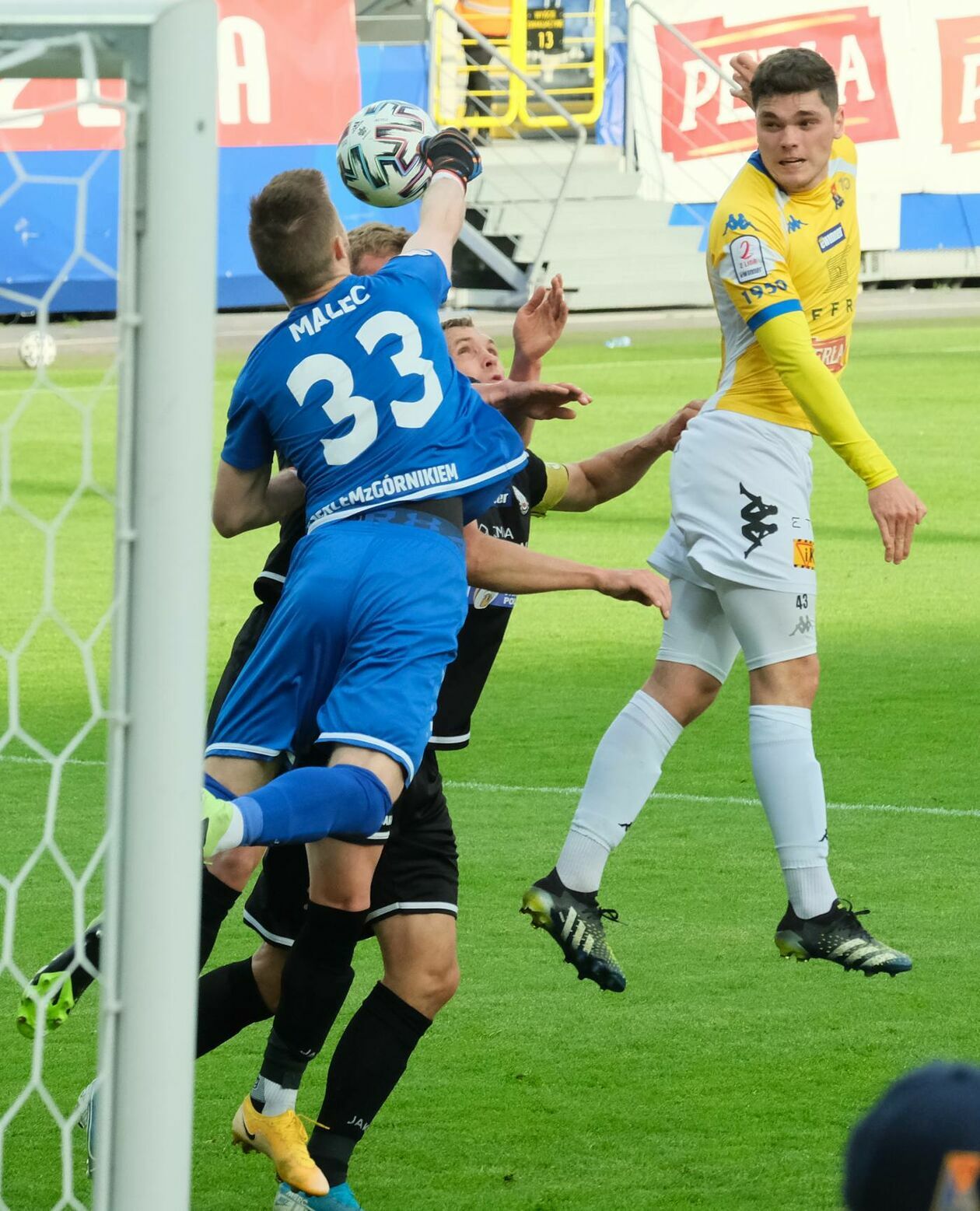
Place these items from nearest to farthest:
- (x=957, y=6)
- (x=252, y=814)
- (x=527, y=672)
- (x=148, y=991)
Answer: (x=148, y=991) → (x=252, y=814) → (x=527, y=672) → (x=957, y=6)

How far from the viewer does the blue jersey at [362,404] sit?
3482mm

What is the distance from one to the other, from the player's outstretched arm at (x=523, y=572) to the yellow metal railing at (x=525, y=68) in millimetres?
18243

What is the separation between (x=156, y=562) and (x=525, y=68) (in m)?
21.8

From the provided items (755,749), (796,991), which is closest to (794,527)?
(755,749)

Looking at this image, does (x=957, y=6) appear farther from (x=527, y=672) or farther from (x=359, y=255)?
(x=359, y=255)

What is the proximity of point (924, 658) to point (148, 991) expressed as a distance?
6.08 metres

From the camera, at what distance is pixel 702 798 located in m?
6.12

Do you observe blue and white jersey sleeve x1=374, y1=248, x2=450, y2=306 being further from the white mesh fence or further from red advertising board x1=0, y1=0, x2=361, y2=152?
red advertising board x1=0, y1=0, x2=361, y2=152

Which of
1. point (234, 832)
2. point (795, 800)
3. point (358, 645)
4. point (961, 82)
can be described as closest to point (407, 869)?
point (358, 645)

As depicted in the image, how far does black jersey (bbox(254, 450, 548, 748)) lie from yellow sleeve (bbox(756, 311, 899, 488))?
1.76 feet

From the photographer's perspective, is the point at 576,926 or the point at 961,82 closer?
the point at 576,926

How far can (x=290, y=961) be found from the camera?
3418mm

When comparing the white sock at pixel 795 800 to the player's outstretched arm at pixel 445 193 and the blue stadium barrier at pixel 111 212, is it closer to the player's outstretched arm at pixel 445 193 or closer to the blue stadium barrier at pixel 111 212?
the player's outstretched arm at pixel 445 193

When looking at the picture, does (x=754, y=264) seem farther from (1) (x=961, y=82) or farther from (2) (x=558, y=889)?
(1) (x=961, y=82)
